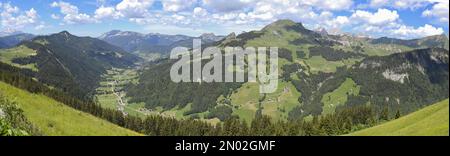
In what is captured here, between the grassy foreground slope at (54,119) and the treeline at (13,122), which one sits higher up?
the treeline at (13,122)

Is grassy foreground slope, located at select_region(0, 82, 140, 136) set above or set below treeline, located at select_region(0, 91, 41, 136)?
below

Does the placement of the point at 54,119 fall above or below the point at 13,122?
below

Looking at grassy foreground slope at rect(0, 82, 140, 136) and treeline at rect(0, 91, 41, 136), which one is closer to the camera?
treeline at rect(0, 91, 41, 136)

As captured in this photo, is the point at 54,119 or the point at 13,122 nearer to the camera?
the point at 13,122

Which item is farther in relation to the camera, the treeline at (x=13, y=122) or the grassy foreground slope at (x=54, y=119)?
the grassy foreground slope at (x=54, y=119)

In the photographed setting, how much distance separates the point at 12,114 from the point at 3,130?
3018 centimetres
